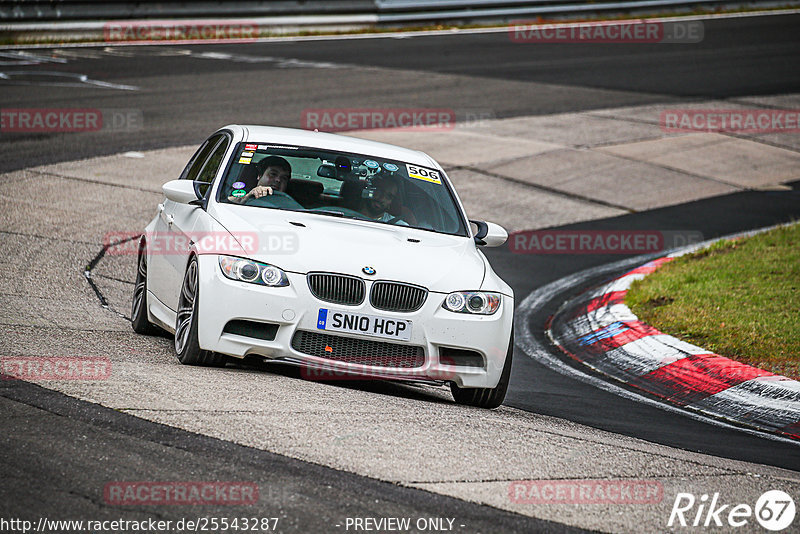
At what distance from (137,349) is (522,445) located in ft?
9.63

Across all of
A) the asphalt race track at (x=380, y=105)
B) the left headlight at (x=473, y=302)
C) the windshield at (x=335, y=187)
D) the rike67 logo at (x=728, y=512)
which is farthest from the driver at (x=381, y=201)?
the rike67 logo at (x=728, y=512)

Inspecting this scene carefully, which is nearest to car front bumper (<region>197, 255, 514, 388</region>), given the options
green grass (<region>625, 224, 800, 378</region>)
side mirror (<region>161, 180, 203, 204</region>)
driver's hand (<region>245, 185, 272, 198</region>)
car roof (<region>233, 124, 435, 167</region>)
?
side mirror (<region>161, 180, 203, 204</region>)

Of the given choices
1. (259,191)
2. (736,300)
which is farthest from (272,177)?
(736,300)

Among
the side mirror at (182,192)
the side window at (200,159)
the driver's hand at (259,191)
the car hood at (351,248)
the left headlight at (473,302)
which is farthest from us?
the side window at (200,159)

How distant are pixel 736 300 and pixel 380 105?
36.8ft

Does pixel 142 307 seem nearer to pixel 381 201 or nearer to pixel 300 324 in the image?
pixel 381 201

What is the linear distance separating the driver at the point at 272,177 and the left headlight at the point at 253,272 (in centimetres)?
101

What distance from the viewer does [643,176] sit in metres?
17.0

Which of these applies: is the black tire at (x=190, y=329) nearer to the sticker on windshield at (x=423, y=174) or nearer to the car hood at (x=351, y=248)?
the car hood at (x=351, y=248)

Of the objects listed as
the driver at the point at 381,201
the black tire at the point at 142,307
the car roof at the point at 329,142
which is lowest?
the black tire at the point at 142,307

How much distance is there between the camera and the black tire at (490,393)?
279 inches

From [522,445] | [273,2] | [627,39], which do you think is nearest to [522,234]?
[522,445]

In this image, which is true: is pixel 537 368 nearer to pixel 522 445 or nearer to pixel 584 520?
pixel 522 445

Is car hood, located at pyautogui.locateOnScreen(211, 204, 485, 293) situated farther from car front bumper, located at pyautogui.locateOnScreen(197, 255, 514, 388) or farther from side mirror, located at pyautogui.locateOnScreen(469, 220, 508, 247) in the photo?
side mirror, located at pyautogui.locateOnScreen(469, 220, 508, 247)
